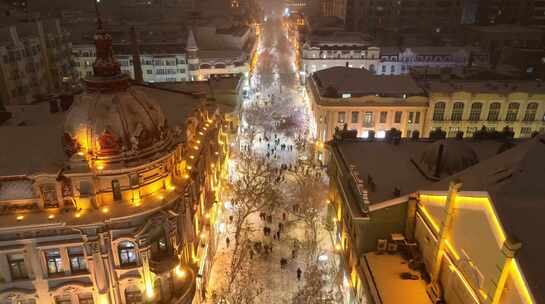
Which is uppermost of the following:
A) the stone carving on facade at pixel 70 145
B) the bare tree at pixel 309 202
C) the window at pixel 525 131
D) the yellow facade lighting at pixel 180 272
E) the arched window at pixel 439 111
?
the stone carving on facade at pixel 70 145

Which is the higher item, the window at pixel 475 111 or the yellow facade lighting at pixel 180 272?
the window at pixel 475 111

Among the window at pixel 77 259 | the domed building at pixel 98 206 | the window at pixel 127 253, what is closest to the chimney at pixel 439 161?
the domed building at pixel 98 206

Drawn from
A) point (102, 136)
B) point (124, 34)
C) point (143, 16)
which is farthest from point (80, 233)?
point (143, 16)

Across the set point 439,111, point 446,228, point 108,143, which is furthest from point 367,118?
point 108,143

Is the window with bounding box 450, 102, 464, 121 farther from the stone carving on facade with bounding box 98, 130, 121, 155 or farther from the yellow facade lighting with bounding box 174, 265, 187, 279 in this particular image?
the stone carving on facade with bounding box 98, 130, 121, 155

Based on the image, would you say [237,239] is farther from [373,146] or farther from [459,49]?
[459,49]

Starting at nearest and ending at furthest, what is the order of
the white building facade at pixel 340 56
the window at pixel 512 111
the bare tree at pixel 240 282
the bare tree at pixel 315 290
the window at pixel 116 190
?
1. the window at pixel 116 190
2. the bare tree at pixel 315 290
3. the bare tree at pixel 240 282
4. the window at pixel 512 111
5. the white building facade at pixel 340 56

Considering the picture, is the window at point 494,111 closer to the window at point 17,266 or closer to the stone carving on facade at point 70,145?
the stone carving on facade at point 70,145
